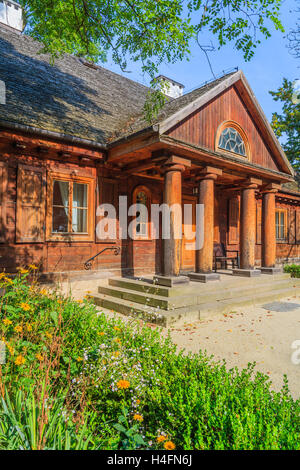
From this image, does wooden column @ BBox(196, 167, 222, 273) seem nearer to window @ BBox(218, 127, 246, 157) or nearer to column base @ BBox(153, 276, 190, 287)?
column base @ BBox(153, 276, 190, 287)

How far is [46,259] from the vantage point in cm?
750

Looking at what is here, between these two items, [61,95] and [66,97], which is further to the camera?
[66,97]

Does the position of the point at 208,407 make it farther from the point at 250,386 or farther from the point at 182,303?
the point at 182,303

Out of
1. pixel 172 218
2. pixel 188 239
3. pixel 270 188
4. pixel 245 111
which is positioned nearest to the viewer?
pixel 172 218

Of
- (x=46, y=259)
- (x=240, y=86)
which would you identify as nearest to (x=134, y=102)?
(x=240, y=86)

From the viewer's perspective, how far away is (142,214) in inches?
378

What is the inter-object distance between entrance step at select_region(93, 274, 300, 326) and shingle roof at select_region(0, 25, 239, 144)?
13.3ft

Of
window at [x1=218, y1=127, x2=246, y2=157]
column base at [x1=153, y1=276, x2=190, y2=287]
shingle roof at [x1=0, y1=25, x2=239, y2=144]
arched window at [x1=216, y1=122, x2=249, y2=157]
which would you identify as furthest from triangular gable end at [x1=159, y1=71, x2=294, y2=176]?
column base at [x1=153, y1=276, x2=190, y2=287]

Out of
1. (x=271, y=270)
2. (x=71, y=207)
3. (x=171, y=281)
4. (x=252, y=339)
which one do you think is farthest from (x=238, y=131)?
(x=252, y=339)

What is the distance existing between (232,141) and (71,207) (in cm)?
529

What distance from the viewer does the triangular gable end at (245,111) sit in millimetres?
7039

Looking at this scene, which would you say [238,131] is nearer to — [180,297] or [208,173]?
[208,173]

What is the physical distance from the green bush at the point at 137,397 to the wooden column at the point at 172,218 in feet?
11.3

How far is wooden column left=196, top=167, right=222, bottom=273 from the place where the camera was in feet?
25.9
